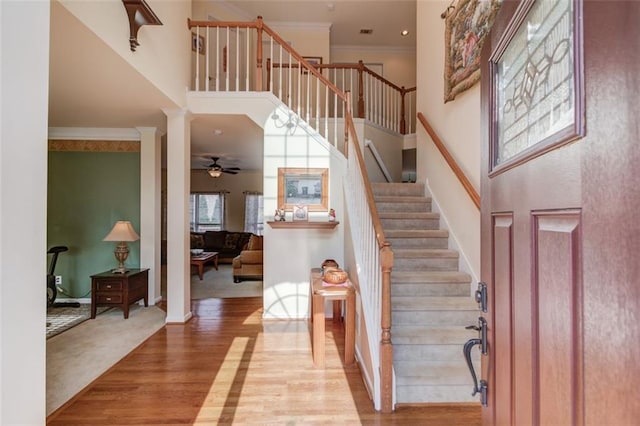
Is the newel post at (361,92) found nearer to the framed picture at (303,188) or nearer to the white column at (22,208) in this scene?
the framed picture at (303,188)

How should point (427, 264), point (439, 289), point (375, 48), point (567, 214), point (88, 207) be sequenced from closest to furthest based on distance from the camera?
point (567, 214) → point (439, 289) → point (427, 264) → point (88, 207) → point (375, 48)

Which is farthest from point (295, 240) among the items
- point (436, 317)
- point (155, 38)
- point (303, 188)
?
point (155, 38)

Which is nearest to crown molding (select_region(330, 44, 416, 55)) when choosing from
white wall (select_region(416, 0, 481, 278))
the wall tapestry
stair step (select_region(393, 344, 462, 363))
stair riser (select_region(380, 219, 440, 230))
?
white wall (select_region(416, 0, 481, 278))

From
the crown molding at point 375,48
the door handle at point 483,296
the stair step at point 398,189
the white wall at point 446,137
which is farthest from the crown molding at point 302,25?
the door handle at point 483,296

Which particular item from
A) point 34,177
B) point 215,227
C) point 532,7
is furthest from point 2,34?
point 215,227

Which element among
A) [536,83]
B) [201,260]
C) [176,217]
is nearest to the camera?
[536,83]

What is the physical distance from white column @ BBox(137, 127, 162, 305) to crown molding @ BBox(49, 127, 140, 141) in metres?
0.23

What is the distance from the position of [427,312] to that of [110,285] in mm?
3912

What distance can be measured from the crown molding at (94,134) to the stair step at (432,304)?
178 inches

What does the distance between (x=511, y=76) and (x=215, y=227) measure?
A: 9.90 meters

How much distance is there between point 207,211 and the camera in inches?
400

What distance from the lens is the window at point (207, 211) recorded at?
33.0ft

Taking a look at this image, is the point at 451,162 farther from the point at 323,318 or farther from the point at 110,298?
the point at 110,298

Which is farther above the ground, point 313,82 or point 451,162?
point 313,82
